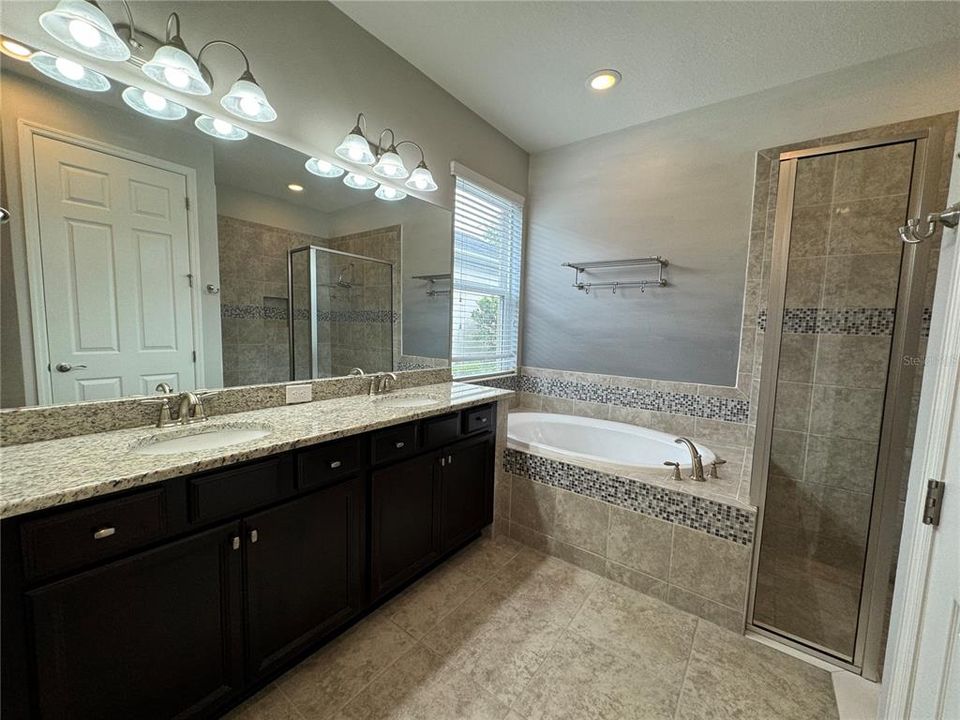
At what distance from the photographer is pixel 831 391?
171 centimetres

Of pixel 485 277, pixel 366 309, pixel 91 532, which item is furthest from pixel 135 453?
pixel 485 277

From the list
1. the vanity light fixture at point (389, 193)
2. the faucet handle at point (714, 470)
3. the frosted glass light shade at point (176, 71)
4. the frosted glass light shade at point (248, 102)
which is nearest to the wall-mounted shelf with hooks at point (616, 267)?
the faucet handle at point (714, 470)

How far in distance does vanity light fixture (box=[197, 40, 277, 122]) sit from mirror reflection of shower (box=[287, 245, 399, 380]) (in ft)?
1.80

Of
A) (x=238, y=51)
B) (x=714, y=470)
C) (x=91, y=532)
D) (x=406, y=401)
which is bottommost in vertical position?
(x=714, y=470)

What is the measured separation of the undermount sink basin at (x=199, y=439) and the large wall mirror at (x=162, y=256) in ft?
0.77

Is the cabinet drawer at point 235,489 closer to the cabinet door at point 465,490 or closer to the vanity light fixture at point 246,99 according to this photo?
the cabinet door at point 465,490

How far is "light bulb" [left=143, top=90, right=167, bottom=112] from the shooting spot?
4.33ft

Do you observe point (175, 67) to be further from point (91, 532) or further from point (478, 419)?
point (478, 419)

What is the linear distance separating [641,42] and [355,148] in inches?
63.3

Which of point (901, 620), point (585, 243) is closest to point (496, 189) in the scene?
point (585, 243)

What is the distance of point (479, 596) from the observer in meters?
1.84

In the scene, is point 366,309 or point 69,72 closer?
point 69,72

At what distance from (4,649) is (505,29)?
2828 millimetres

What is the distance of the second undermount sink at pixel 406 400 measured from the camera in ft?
6.25
